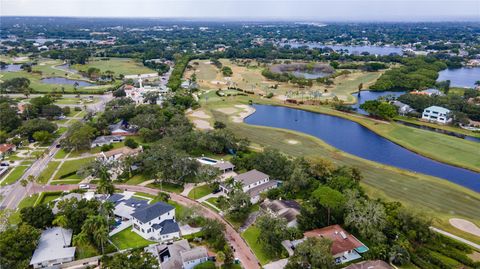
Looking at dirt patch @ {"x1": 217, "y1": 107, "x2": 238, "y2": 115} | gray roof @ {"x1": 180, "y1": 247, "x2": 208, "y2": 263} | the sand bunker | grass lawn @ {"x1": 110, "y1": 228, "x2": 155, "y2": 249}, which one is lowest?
grass lawn @ {"x1": 110, "y1": 228, "x2": 155, "y2": 249}

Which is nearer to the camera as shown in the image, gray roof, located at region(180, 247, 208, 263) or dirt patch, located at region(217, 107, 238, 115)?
gray roof, located at region(180, 247, 208, 263)

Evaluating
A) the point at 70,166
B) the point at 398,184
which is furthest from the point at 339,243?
the point at 70,166

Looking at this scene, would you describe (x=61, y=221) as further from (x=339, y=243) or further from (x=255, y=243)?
(x=339, y=243)

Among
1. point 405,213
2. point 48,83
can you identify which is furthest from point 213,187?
point 48,83

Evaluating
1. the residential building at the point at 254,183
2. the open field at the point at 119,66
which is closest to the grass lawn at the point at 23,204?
the residential building at the point at 254,183

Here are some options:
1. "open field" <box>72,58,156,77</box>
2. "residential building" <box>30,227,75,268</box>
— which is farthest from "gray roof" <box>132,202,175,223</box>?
"open field" <box>72,58,156,77</box>

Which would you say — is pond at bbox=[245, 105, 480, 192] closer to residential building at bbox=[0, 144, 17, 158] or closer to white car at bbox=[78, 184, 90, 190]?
white car at bbox=[78, 184, 90, 190]

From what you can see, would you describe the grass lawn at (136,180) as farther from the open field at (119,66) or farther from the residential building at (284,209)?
the open field at (119,66)

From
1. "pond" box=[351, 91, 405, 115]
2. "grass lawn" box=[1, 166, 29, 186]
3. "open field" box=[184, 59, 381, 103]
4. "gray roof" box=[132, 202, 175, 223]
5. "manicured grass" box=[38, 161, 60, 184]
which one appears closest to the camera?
"gray roof" box=[132, 202, 175, 223]
